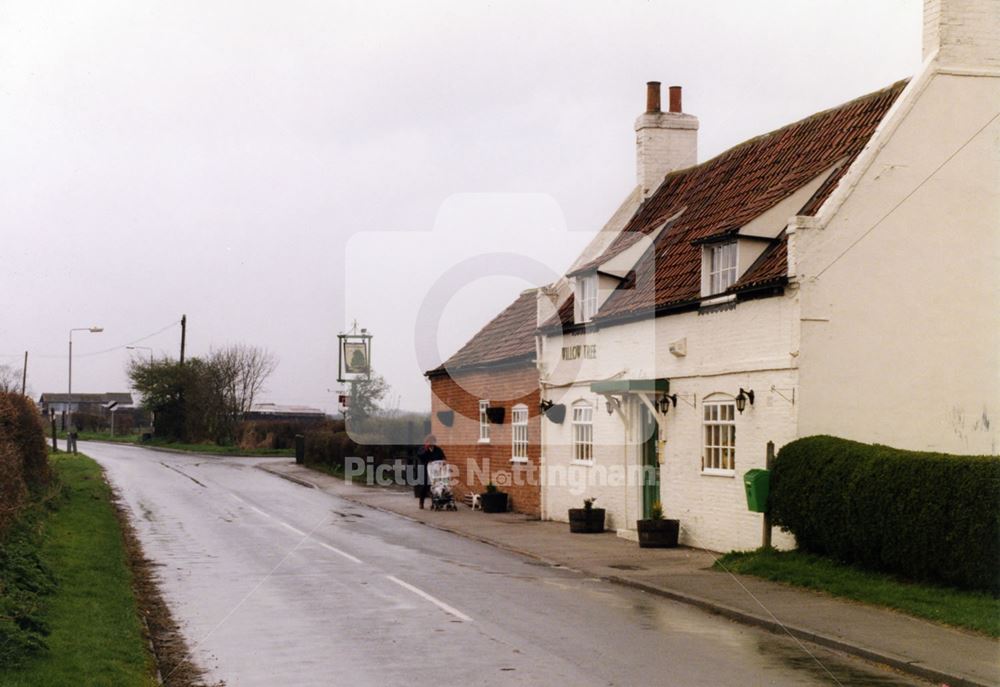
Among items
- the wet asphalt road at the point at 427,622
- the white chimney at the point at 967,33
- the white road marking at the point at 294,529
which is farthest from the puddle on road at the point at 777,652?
the white chimney at the point at 967,33

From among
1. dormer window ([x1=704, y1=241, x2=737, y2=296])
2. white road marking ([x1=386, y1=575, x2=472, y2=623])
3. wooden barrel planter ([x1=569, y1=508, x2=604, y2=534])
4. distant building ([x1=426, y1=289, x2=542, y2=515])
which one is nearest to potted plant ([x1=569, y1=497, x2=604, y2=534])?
wooden barrel planter ([x1=569, y1=508, x2=604, y2=534])

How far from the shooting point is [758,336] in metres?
18.9

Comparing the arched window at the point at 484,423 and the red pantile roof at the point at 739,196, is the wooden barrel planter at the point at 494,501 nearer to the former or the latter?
the arched window at the point at 484,423

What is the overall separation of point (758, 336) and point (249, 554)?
9.16m

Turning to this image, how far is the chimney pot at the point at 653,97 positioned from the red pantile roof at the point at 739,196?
2327 mm

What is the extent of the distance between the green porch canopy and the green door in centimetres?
93

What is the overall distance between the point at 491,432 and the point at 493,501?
244cm

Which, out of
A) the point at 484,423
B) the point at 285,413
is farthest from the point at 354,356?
the point at 285,413

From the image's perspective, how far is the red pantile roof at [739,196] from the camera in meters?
19.9

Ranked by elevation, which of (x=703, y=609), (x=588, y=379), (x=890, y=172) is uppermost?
(x=890, y=172)

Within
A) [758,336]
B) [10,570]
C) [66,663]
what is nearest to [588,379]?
[758,336]

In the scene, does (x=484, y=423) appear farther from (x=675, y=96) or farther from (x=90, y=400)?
(x=90, y=400)

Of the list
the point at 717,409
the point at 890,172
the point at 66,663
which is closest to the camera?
the point at 66,663

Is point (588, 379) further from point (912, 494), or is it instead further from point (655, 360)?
point (912, 494)
